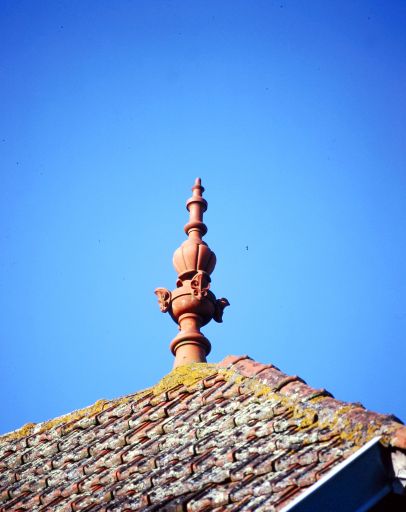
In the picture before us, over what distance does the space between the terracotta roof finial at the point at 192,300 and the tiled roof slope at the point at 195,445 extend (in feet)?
2.79

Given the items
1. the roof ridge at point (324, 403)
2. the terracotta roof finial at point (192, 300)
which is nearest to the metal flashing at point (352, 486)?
the roof ridge at point (324, 403)

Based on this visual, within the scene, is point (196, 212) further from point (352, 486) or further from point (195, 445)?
point (352, 486)

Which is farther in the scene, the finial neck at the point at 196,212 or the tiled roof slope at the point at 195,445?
the finial neck at the point at 196,212

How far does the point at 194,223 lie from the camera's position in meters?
8.41

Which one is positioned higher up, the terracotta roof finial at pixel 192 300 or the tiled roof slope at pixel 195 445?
the terracotta roof finial at pixel 192 300

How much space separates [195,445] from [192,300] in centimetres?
267

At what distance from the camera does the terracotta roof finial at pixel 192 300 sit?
301 inches

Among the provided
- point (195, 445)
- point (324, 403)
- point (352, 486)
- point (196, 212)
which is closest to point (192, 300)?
point (196, 212)

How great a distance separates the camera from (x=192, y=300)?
780 centimetres

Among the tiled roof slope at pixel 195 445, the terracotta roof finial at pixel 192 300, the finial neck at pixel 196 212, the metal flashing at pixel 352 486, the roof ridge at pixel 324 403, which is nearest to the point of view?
the metal flashing at pixel 352 486

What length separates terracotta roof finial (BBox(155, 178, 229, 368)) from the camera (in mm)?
7652

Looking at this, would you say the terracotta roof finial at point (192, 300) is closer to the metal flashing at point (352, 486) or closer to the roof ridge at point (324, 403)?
the roof ridge at point (324, 403)

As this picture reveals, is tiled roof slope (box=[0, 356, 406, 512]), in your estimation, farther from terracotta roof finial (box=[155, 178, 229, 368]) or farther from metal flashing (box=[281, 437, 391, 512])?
terracotta roof finial (box=[155, 178, 229, 368])

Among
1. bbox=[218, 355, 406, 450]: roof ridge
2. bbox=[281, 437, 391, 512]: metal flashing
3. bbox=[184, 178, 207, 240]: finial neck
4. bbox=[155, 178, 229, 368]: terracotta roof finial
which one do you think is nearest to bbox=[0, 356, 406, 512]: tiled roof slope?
bbox=[218, 355, 406, 450]: roof ridge
